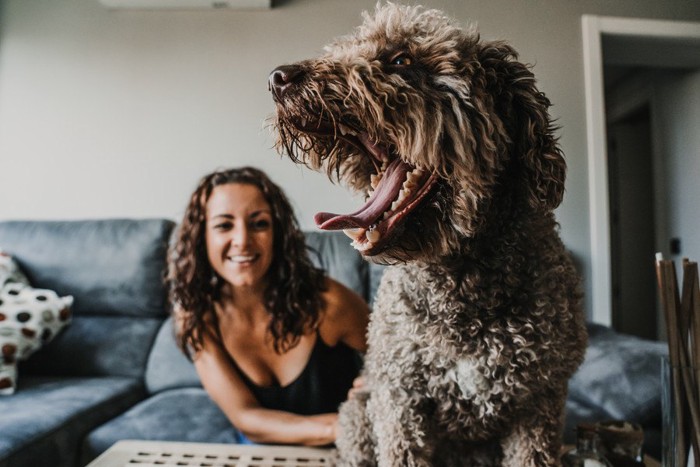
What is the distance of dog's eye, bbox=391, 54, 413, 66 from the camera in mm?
781

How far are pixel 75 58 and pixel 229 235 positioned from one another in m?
2.44

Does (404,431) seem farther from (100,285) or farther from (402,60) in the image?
(100,285)

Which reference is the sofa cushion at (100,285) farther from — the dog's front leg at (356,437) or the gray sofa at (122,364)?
the dog's front leg at (356,437)

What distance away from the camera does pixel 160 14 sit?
3.14 meters

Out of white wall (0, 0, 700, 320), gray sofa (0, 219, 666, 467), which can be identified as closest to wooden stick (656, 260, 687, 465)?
gray sofa (0, 219, 666, 467)

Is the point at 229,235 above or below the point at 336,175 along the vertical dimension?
below

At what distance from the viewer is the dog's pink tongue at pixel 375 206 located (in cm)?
70

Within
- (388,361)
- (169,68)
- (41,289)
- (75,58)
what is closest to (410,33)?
(388,361)

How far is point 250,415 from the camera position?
4.61ft

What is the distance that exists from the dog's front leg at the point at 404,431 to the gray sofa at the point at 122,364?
3.00ft

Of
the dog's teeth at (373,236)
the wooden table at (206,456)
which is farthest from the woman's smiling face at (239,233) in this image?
the dog's teeth at (373,236)

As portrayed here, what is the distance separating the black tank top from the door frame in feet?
6.86

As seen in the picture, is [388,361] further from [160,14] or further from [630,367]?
[160,14]

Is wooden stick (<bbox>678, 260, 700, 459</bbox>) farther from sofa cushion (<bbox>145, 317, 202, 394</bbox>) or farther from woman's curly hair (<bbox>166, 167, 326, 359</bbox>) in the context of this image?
sofa cushion (<bbox>145, 317, 202, 394</bbox>)
